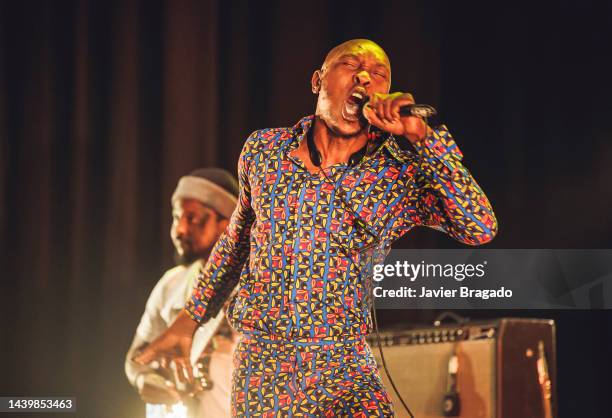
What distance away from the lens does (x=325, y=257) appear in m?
2.24

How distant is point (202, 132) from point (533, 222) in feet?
5.88

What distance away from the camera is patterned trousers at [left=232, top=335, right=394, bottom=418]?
212 cm

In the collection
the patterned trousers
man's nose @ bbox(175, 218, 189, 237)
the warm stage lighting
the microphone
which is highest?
man's nose @ bbox(175, 218, 189, 237)

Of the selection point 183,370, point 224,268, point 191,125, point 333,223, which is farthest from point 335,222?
point 191,125

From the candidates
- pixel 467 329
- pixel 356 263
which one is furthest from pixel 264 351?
pixel 467 329

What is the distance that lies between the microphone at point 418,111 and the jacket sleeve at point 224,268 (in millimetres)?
654

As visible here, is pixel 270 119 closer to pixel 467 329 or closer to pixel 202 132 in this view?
pixel 202 132

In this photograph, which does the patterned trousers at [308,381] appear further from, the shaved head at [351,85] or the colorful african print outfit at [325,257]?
the shaved head at [351,85]

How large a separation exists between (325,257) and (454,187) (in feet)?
1.28

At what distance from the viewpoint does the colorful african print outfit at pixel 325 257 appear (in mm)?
2164

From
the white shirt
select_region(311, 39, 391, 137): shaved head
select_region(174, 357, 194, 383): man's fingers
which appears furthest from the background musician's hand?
the white shirt

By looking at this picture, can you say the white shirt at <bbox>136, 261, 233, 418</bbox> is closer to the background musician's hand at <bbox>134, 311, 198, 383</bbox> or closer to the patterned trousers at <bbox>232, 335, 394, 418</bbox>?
the background musician's hand at <bbox>134, 311, 198, 383</bbox>

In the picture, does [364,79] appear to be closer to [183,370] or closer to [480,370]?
[183,370]

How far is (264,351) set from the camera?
89.0 inches
